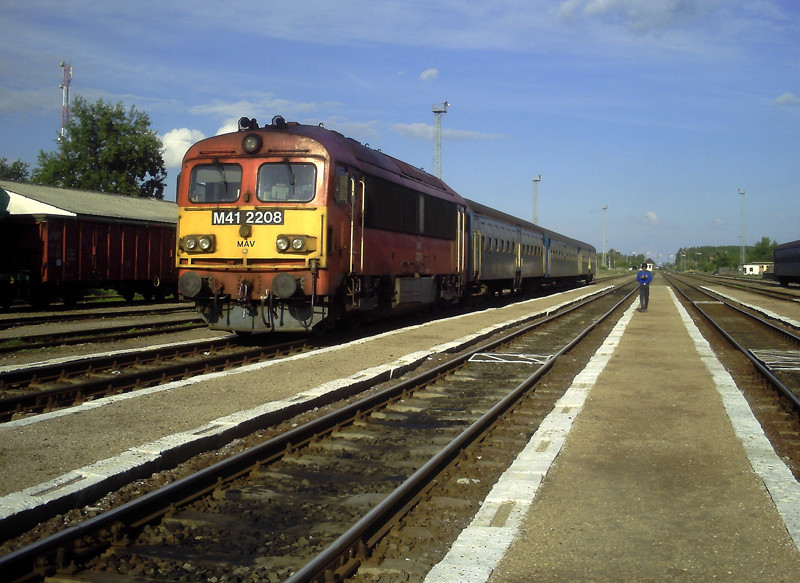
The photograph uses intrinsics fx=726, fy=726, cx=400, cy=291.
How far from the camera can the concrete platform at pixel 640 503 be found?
3676 mm

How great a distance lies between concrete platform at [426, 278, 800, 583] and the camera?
3.68m

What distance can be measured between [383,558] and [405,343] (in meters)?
9.09

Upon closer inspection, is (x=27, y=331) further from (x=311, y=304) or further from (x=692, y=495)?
(x=692, y=495)

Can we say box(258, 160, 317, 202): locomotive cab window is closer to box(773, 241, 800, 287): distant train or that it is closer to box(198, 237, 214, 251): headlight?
box(198, 237, 214, 251): headlight

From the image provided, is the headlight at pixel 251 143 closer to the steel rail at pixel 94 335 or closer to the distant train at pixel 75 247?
the steel rail at pixel 94 335

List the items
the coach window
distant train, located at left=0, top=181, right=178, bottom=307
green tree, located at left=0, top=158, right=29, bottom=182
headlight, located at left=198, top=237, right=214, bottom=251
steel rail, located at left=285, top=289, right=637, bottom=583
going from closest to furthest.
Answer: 1. steel rail, located at left=285, top=289, right=637, bottom=583
2. headlight, located at left=198, top=237, right=214, bottom=251
3. the coach window
4. distant train, located at left=0, top=181, right=178, bottom=307
5. green tree, located at left=0, top=158, right=29, bottom=182

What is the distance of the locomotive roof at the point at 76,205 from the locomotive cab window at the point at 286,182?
43.3 ft

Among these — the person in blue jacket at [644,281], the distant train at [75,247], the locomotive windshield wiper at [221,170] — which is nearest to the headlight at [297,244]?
the locomotive windshield wiper at [221,170]

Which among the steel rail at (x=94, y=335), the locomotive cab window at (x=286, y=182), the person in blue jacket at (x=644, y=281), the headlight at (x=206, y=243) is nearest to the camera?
the locomotive cab window at (x=286, y=182)

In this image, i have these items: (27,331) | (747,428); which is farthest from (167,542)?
(27,331)

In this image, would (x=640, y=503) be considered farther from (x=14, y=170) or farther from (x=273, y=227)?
(x=14, y=170)

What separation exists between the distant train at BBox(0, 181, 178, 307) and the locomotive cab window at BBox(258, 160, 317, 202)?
41.2 ft

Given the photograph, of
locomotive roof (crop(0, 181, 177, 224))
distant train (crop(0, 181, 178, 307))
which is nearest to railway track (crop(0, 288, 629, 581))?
distant train (crop(0, 181, 178, 307))

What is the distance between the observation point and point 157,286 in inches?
1024
